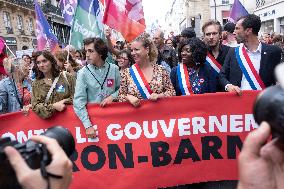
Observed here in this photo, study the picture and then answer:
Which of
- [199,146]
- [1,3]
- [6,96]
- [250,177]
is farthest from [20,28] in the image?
[250,177]

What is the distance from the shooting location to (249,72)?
4395 millimetres

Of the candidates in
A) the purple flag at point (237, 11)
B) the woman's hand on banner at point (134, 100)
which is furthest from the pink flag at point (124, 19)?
the purple flag at point (237, 11)

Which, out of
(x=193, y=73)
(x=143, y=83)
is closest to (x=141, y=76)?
(x=143, y=83)

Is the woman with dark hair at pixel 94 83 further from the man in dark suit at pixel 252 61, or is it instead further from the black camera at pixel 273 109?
the black camera at pixel 273 109

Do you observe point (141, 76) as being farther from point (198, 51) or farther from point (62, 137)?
point (62, 137)

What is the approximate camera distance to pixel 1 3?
37.3 m

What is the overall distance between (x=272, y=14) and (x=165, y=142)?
32225mm

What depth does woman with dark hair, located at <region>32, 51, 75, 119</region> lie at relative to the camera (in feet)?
14.4

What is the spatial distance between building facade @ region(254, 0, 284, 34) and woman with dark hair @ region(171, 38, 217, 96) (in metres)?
28.2

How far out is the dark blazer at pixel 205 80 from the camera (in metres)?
4.41

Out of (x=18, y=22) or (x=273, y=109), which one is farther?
(x=18, y=22)

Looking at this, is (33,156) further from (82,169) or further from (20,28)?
(20,28)

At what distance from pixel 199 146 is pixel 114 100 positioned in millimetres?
1100

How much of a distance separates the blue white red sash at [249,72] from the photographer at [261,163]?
10.3 feet
